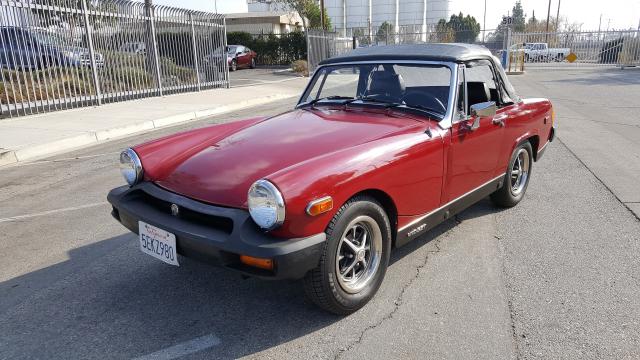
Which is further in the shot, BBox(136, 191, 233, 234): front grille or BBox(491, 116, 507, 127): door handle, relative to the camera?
BBox(491, 116, 507, 127): door handle

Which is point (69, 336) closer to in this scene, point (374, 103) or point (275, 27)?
point (374, 103)

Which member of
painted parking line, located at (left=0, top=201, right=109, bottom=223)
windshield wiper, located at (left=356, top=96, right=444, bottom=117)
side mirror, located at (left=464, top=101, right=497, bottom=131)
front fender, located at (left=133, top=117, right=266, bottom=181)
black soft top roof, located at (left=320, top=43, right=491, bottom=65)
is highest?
black soft top roof, located at (left=320, top=43, right=491, bottom=65)

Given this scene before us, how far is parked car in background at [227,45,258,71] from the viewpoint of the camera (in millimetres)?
27969

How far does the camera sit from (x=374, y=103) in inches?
151

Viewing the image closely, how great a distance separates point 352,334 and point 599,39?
35.8m

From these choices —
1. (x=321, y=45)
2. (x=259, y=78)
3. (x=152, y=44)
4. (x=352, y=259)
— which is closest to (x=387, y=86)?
(x=352, y=259)

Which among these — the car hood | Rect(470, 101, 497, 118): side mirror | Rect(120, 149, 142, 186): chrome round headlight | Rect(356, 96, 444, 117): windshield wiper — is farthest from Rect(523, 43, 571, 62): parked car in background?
Rect(120, 149, 142, 186): chrome round headlight

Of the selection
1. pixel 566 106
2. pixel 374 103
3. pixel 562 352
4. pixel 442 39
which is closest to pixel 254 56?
pixel 442 39

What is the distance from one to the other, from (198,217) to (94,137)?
7.23 metres

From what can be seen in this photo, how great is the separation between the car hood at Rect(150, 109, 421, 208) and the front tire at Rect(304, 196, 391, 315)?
0.43 meters

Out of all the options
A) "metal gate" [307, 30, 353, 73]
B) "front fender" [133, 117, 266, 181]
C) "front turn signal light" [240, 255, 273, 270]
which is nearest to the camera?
"front turn signal light" [240, 255, 273, 270]

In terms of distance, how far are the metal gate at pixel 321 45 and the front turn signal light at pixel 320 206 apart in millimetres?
21376

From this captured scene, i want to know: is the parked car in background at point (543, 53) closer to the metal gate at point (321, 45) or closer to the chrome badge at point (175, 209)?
the metal gate at point (321, 45)

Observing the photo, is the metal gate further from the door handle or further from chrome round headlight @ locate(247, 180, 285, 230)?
chrome round headlight @ locate(247, 180, 285, 230)
